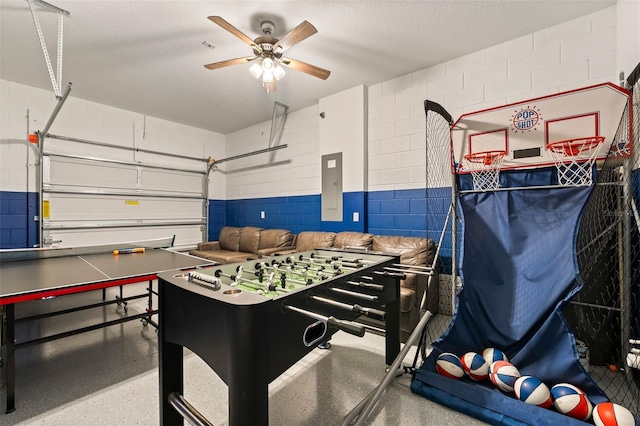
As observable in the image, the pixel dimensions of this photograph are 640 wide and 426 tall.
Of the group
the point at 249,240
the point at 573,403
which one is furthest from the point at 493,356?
the point at 249,240

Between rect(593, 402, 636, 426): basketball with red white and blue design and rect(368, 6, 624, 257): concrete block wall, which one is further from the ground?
rect(368, 6, 624, 257): concrete block wall

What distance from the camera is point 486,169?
2.31m

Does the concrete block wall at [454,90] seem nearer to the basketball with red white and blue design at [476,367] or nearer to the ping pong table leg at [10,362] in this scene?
the basketball with red white and blue design at [476,367]

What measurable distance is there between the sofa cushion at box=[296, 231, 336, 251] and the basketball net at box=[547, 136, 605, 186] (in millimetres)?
2525

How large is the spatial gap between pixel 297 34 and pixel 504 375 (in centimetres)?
279

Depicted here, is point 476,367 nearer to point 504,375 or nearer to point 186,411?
point 504,375

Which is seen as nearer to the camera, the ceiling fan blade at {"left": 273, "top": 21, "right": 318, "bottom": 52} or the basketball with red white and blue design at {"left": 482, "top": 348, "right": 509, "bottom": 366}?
the basketball with red white and blue design at {"left": 482, "top": 348, "right": 509, "bottom": 366}

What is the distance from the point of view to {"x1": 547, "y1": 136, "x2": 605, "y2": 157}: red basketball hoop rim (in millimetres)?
1899

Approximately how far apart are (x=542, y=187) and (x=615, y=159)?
1.65 feet

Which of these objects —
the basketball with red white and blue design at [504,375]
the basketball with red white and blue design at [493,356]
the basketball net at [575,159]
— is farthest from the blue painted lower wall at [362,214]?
the basketball with red white and blue design at [504,375]

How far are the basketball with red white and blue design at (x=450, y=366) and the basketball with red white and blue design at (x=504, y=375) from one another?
18 centimetres

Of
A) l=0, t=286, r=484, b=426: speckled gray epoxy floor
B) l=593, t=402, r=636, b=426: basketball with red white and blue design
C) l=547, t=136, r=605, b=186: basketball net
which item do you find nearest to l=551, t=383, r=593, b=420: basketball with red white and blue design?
l=593, t=402, r=636, b=426: basketball with red white and blue design

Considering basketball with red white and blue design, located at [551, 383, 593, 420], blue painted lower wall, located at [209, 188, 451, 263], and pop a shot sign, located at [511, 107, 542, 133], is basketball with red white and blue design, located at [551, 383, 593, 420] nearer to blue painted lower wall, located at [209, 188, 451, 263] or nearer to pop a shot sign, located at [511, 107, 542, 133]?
blue painted lower wall, located at [209, 188, 451, 263]

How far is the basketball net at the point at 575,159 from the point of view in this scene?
6.18ft
